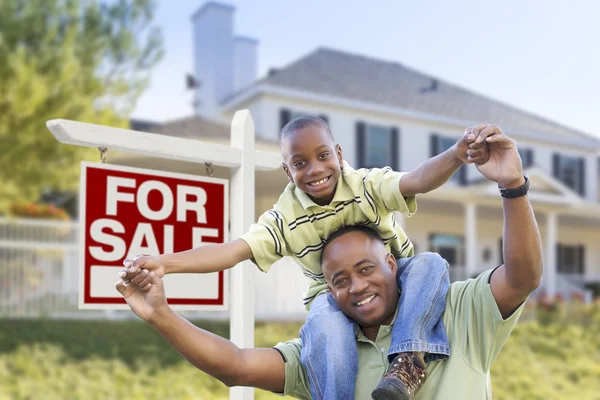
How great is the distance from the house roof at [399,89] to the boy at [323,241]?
13321 millimetres

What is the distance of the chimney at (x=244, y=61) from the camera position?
17.9 m

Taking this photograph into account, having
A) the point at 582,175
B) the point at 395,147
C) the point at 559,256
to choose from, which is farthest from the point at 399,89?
the point at 559,256

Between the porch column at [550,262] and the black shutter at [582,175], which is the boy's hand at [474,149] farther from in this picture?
the black shutter at [582,175]

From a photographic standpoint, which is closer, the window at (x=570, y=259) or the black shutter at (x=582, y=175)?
the black shutter at (x=582, y=175)

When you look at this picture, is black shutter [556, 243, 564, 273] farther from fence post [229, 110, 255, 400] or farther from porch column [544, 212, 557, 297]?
fence post [229, 110, 255, 400]

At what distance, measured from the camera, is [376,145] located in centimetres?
1669

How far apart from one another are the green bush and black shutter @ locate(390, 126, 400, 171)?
20.4ft

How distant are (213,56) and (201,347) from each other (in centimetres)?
1635

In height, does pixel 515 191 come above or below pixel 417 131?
below

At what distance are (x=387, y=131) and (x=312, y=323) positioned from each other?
1481 centimetres

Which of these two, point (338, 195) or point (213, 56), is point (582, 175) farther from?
point (338, 195)

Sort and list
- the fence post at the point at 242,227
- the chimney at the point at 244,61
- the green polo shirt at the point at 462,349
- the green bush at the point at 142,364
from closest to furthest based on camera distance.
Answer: the green polo shirt at the point at 462,349 < the fence post at the point at 242,227 < the green bush at the point at 142,364 < the chimney at the point at 244,61

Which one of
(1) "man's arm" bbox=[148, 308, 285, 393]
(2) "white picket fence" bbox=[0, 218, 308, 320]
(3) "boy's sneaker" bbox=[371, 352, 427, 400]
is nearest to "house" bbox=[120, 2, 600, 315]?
(2) "white picket fence" bbox=[0, 218, 308, 320]

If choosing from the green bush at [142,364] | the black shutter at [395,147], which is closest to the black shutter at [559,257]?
the black shutter at [395,147]
